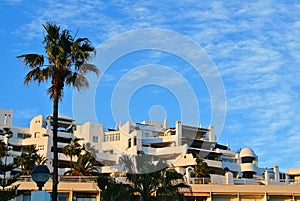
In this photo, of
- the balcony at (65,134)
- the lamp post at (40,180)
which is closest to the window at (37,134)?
the balcony at (65,134)

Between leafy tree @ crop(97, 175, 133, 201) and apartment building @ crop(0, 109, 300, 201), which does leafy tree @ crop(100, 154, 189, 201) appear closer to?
leafy tree @ crop(97, 175, 133, 201)

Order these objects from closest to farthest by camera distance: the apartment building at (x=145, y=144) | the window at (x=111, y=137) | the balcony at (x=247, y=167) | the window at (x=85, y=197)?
the window at (x=85, y=197), the apartment building at (x=145, y=144), the balcony at (x=247, y=167), the window at (x=111, y=137)

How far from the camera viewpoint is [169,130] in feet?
287

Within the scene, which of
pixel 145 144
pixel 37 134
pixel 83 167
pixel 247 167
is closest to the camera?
pixel 83 167

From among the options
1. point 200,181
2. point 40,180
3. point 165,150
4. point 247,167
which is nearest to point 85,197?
point 200,181

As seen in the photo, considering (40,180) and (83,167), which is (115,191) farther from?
(83,167)

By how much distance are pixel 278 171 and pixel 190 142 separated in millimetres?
15590

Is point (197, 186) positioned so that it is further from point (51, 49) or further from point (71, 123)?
point (71, 123)

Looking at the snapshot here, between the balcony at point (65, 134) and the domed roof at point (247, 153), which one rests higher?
the balcony at point (65, 134)

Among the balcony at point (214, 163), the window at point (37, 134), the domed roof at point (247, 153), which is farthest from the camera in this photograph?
the domed roof at point (247, 153)

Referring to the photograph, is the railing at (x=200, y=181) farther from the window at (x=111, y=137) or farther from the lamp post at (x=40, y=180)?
the window at (x=111, y=137)

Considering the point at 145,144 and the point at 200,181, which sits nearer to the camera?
the point at 200,181

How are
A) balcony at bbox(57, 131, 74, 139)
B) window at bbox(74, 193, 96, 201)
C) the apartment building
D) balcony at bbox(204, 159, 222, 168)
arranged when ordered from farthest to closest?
balcony at bbox(57, 131, 74, 139)
the apartment building
balcony at bbox(204, 159, 222, 168)
window at bbox(74, 193, 96, 201)

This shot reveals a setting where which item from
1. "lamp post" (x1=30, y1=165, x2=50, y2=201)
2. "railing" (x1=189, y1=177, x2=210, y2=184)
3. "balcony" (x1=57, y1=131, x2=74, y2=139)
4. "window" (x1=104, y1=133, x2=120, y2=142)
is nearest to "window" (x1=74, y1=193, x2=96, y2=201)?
"railing" (x1=189, y1=177, x2=210, y2=184)
